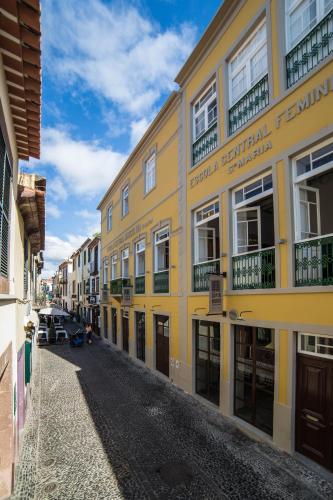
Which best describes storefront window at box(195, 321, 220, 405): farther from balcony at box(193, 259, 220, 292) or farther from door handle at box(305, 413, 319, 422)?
door handle at box(305, 413, 319, 422)

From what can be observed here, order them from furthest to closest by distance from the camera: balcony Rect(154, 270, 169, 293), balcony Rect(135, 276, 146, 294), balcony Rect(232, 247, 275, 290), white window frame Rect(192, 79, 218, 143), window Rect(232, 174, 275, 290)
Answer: balcony Rect(135, 276, 146, 294) → balcony Rect(154, 270, 169, 293) → white window frame Rect(192, 79, 218, 143) → window Rect(232, 174, 275, 290) → balcony Rect(232, 247, 275, 290)

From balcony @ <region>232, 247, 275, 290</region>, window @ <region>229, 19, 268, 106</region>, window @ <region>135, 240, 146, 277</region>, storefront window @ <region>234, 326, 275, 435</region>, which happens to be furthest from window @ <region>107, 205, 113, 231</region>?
storefront window @ <region>234, 326, 275, 435</region>

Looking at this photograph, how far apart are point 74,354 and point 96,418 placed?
10672mm

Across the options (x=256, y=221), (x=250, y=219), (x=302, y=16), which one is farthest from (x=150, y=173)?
(x=302, y=16)

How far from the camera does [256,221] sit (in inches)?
334

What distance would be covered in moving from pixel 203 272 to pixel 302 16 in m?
6.87

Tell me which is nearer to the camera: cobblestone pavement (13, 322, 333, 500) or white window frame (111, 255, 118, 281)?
cobblestone pavement (13, 322, 333, 500)

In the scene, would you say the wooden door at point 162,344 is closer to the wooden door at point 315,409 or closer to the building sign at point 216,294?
the building sign at point 216,294

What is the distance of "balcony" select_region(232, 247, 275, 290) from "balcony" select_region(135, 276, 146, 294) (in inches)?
302

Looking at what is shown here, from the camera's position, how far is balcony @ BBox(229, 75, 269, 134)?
7.69 meters

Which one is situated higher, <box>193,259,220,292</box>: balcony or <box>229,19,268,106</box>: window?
<box>229,19,268,106</box>: window

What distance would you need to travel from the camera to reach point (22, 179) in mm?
6723

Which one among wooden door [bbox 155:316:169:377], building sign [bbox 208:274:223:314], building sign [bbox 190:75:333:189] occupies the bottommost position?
wooden door [bbox 155:316:169:377]

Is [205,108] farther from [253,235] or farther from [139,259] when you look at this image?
[139,259]
